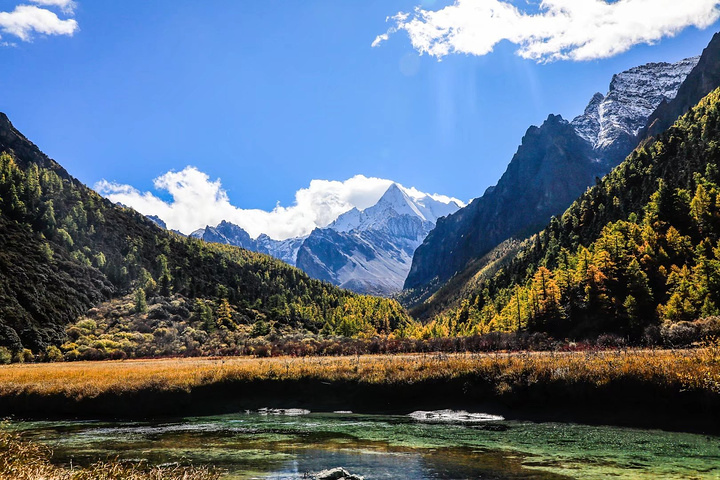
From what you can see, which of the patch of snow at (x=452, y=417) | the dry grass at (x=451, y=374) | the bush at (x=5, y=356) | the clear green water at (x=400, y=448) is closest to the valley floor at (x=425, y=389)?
the dry grass at (x=451, y=374)

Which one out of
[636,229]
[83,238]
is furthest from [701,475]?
[83,238]

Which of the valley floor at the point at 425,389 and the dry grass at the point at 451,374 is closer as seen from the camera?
the valley floor at the point at 425,389

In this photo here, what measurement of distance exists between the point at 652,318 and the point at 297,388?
6173 cm

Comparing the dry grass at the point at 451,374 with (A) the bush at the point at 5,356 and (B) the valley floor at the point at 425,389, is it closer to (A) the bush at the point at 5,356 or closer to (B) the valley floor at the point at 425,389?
(B) the valley floor at the point at 425,389

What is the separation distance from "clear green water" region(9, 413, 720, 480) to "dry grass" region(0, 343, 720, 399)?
15.3 ft

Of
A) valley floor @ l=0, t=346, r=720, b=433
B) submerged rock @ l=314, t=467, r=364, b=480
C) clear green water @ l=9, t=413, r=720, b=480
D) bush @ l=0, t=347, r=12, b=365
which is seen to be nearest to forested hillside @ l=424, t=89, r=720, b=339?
valley floor @ l=0, t=346, r=720, b=433

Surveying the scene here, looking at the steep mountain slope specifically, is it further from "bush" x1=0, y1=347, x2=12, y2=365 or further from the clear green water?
the clear green water

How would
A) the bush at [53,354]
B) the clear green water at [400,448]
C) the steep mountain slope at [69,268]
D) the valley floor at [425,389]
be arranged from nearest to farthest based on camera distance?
the clear green water at [400,448] → the valley floor at [425,389] → the bush at [53,354] → the steep mountain slope at [69,268]

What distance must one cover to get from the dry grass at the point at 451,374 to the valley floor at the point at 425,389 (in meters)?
0.09

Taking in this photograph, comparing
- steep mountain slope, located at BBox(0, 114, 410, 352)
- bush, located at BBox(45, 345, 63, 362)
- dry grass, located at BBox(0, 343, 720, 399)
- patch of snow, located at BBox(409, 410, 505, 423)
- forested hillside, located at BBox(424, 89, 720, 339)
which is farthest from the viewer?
steep mountain slope, located at BBox(0, 114, 410, 352)

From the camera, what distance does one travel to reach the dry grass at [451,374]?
30992mm

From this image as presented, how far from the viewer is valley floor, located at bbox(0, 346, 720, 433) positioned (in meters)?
30.0

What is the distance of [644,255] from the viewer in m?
86.5

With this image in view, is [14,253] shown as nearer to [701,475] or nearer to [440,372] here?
[440,372]
